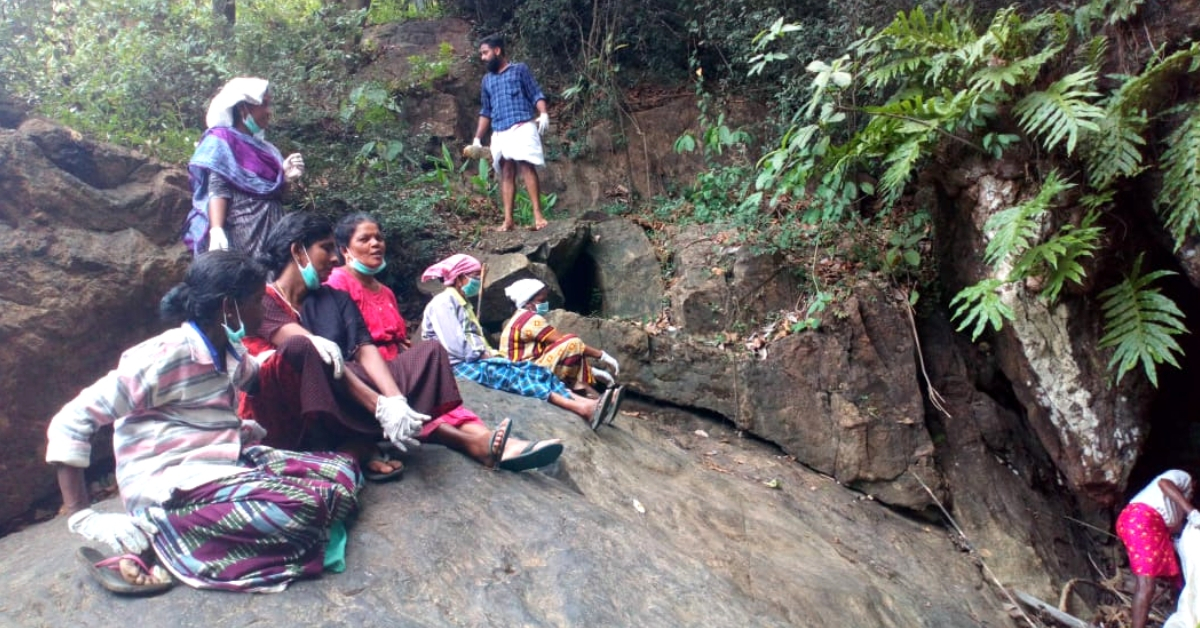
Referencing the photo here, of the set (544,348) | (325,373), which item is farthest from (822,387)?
(325,373)

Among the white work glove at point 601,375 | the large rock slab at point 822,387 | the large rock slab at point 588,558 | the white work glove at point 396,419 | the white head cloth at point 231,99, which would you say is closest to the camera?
the large rock slab at point 588,558

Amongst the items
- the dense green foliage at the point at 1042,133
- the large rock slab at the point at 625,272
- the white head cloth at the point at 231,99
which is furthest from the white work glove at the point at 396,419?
the large rock slab at the point at 625,272

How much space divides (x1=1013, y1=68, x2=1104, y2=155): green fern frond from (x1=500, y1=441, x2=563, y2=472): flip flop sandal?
12.4ft

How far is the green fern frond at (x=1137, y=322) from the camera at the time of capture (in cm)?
607

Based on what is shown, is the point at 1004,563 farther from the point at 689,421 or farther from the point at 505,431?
the point at 505,431

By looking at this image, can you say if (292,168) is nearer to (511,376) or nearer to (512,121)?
(511,376)

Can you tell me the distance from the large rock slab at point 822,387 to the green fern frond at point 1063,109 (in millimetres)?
2187

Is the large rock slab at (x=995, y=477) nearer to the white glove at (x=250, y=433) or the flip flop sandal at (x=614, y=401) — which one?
the flip flop sandal at (x=614, y=401)

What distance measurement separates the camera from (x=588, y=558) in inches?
164

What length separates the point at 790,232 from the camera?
8.30 metres

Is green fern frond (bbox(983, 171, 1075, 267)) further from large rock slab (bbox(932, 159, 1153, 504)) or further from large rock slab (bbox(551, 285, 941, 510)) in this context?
large rock slab (bbox(551, 285, 941, 510))

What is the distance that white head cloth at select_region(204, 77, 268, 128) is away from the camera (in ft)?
17.6

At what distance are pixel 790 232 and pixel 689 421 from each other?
2.07 meters

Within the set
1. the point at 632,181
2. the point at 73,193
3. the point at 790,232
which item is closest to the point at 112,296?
the point at 73,193
